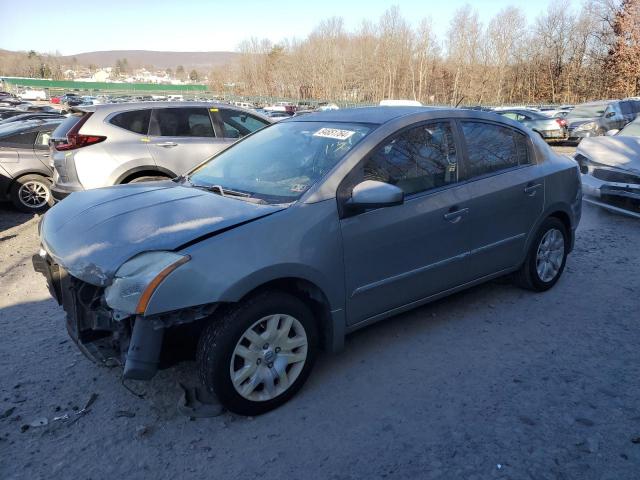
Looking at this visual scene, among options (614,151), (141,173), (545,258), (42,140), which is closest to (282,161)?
(545,258)

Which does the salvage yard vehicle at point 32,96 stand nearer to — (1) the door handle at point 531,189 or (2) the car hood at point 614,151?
(2) the car hood at point 614,151

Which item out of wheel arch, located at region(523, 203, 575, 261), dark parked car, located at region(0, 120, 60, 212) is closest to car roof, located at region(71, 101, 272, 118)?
dark parked car, located at region(0, 120, 60, 212)

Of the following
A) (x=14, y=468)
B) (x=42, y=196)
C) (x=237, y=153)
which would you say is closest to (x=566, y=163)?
(x=237, y=153)

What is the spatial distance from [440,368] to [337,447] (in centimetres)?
109

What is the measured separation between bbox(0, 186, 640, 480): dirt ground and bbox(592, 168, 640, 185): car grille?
3650mm

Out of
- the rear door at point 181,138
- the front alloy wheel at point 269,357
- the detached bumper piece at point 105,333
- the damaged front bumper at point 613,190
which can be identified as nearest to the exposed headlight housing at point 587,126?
the damaged front bumper at point 613,190

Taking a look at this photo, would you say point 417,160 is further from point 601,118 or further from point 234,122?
point 601,118

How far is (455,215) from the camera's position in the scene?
149 inches

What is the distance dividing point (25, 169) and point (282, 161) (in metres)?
7.17

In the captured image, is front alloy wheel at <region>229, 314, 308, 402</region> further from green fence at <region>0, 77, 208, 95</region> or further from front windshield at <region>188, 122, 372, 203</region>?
green fence at <region>0, 77, 208, 95</region>

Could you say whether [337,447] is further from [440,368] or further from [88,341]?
[88,341]

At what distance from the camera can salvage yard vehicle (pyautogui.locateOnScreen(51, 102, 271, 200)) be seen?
6.53 meters

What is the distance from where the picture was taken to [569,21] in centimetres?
5522

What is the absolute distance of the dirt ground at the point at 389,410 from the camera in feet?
8.46
